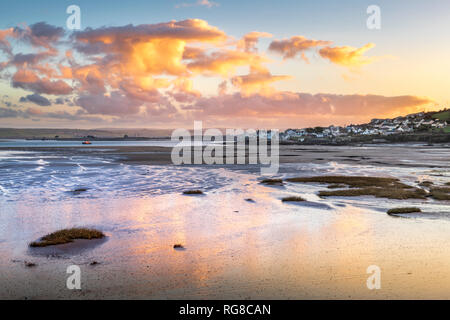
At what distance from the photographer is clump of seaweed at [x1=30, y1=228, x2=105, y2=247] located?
50.1ft

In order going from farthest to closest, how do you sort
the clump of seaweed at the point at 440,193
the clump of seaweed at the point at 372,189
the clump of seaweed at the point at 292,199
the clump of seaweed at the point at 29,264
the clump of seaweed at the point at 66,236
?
the clump of seaweed at the point at 372,189, the clump of seaweed at the point at 440,193, the clump of seaweed at the point at 292,199, the clump of seaweed at the point at 66,236, the clump of seaweed at the point at 29,264

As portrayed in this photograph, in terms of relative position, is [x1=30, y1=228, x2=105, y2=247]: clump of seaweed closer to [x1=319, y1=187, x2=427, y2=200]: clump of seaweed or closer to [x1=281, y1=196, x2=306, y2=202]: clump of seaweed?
[x1=281, y1=196, x2=306, y2=202]: clump of seaweed

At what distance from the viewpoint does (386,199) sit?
88.7 feet

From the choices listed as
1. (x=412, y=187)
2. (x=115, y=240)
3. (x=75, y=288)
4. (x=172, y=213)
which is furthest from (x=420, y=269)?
(x=412, y=187)

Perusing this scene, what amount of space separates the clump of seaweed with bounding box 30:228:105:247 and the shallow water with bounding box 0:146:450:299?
2.52 feet

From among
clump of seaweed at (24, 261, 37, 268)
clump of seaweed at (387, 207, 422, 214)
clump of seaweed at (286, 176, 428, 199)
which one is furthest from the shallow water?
clump of seaweed at (286, 176, 428, 199)

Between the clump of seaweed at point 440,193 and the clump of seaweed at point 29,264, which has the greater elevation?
the clump of seaweed at point 29,264

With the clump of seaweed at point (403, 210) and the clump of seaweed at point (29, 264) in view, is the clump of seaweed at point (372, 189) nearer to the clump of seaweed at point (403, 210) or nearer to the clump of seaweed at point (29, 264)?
the clump of seaweed at point (403, 210)

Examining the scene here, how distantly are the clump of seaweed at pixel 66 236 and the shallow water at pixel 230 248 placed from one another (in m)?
0.77

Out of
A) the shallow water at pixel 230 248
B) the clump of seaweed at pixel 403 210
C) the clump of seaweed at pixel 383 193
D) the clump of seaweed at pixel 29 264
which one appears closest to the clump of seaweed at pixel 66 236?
the shallow water at pixel 230 248

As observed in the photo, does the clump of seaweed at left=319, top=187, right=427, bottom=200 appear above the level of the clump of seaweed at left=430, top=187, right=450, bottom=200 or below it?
below

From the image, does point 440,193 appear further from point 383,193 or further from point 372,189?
point 372,189

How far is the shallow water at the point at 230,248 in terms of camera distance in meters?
10.9
